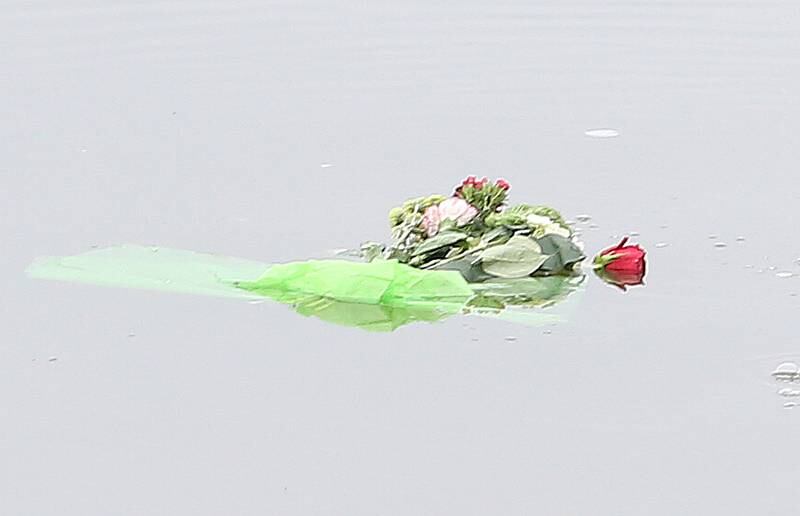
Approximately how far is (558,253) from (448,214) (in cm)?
29

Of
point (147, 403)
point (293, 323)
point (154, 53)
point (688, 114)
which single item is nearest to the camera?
point (147, 403)

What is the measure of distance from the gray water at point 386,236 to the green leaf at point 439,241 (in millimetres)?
276

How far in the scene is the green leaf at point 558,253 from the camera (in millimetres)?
4434

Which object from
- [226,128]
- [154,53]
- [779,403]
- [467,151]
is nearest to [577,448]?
[779,403]

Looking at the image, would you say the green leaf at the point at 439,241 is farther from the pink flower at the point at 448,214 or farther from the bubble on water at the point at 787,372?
the bubble on water at the point at 787,372

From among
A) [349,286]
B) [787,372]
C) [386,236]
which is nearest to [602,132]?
[386,236]

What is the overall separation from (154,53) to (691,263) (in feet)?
9.08

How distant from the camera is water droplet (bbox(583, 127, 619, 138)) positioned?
18.4 feet

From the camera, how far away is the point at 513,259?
442 cm

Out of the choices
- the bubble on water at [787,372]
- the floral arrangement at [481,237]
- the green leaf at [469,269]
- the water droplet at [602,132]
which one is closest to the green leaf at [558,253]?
the floral arrangement at [481,237]

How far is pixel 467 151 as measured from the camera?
546 centimetres

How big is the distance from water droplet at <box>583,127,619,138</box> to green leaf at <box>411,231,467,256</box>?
1242mm

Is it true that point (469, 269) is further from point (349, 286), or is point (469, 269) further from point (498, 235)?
point (349, 286)

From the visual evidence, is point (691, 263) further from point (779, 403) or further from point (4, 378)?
point (4, 378)
